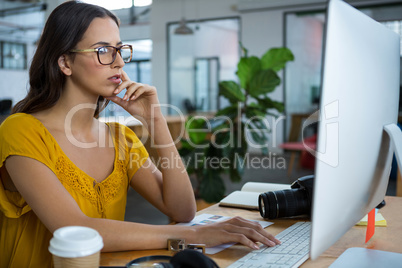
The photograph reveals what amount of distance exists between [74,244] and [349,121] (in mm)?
490

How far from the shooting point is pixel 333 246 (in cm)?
110

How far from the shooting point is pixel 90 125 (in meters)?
1.54

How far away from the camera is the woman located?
1105 mm

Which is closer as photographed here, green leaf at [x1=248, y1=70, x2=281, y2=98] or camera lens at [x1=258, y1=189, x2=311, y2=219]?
camera lens at [x1=258, y1=189, x2=311, y2=219]

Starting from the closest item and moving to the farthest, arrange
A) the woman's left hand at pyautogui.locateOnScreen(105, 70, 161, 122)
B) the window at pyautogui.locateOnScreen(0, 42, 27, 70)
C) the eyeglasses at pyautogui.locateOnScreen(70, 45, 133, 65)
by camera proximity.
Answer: the eyeglasses at pyautogui.locateOnScreen(70, 45, 133, 65) < the woman's left hand at pyautogui.locateOnScreen(105, 70, 161, 122) < the window at pyautogui.locateOnScreen(0, 42, 27, 70)

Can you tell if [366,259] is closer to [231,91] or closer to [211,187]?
[211,187]

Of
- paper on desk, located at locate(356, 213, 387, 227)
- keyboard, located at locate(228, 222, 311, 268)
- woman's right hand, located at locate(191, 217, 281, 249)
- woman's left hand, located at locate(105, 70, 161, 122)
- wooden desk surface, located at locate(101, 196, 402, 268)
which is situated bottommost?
wooden desk surface, located at locate(101, 196, 402, 268)

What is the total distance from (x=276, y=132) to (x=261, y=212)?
7.56m

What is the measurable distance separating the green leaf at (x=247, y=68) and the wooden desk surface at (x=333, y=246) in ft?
7.48

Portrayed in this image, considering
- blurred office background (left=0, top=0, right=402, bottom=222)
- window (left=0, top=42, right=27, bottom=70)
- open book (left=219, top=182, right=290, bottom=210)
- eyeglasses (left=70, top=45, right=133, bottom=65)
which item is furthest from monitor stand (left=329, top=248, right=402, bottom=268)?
window (left=0, top=42, right=27, bottom=70)

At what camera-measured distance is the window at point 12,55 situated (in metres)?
13.8

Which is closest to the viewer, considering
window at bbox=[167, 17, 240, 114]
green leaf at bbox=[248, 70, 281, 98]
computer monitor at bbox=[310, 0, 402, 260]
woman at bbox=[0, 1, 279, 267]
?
computer monitor at bbox=[310, 0, 402, 260]

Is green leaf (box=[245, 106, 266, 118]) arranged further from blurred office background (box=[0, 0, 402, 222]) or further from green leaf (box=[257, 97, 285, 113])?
blurred office background (box=[0, 0, 402, 222])

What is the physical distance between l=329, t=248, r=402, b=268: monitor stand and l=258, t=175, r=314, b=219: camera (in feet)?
1.08
